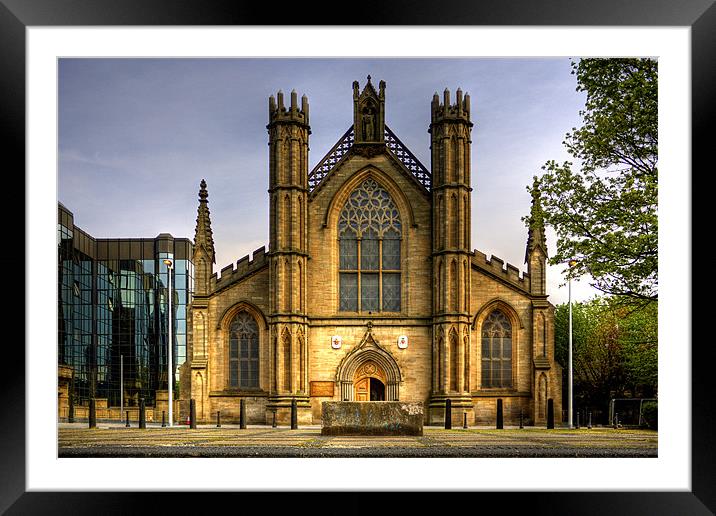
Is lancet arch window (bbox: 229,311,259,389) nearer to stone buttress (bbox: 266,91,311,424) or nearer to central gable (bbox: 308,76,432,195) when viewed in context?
stone buttress (bbox: 266,91,311,424)

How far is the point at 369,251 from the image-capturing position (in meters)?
34.5

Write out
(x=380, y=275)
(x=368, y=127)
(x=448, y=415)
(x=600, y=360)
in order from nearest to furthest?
(x=448, y=415)
(x=380, y=275)
(x=368, y=127)
(x=600, y=360)

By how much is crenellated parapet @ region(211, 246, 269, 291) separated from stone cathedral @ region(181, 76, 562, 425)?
0.05m

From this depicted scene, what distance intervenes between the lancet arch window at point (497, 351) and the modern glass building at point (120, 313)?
28730 mm

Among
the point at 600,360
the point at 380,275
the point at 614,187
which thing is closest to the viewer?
the point at 614,187

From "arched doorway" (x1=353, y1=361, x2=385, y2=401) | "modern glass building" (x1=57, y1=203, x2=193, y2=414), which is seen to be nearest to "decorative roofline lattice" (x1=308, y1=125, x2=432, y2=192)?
"arched doorway" (x1=353, y1=361, x2=385, y2=401)

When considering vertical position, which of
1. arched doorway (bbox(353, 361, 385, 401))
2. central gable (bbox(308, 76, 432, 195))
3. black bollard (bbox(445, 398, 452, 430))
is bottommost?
black bollard (bbox(445, 398, 452, 430))

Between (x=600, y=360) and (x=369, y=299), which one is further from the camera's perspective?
(x=600, y=360)

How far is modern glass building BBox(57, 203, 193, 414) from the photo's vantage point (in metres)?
56.1

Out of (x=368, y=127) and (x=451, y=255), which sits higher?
(x=368, y=127)

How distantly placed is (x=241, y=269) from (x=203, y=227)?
8.19ft

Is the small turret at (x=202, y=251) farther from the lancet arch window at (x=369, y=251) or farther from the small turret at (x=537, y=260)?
the small turret at (x=537, y=260)
